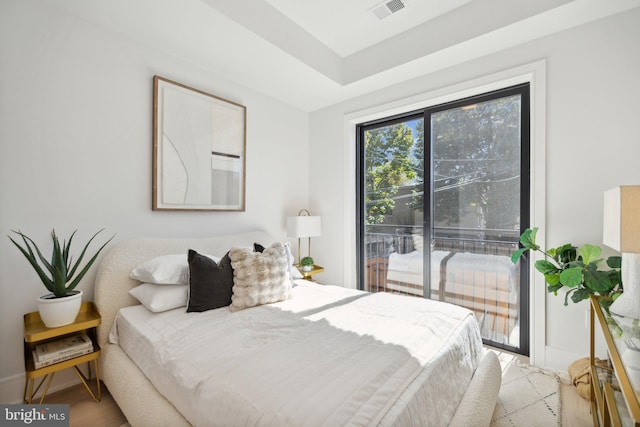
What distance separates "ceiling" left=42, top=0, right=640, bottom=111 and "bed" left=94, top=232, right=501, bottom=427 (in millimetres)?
1599

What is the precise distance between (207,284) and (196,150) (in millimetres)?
1263

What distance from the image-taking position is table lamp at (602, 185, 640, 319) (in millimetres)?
1200

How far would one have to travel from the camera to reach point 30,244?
1.79m

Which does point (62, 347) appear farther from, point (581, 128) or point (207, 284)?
point (581, 128)

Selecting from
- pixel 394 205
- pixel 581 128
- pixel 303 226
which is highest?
pixel 581 128

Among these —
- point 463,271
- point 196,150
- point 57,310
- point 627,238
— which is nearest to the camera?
point 627,238

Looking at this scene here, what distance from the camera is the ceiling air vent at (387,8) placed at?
7.37 ft

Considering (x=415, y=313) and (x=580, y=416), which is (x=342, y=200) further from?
(x=580, y=416)

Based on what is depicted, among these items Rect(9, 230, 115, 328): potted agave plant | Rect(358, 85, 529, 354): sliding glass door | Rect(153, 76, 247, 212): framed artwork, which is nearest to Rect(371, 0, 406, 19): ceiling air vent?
Rect(358, 85, 529, 354): sliding glass door

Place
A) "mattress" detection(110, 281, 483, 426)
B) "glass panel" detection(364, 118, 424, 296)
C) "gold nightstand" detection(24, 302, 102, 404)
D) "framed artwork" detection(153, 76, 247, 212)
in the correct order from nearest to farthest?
"mattress" detection(110, 281, 483, 426) → "gold nightstand" detection(24, 302, 102, 404) → "framed artwork" detection(153, 76, 247, 212) → "glass panel" detection(364, 118, 424, 296)

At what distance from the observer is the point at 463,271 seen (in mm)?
2729

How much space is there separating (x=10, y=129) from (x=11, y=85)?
0.27m

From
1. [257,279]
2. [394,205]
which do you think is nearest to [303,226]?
[394,205]

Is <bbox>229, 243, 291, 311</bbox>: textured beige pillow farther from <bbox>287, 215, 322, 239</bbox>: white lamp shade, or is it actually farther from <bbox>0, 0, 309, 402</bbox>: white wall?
<bbox>287, 215, 322, 239</bbox>: white lamp shade
